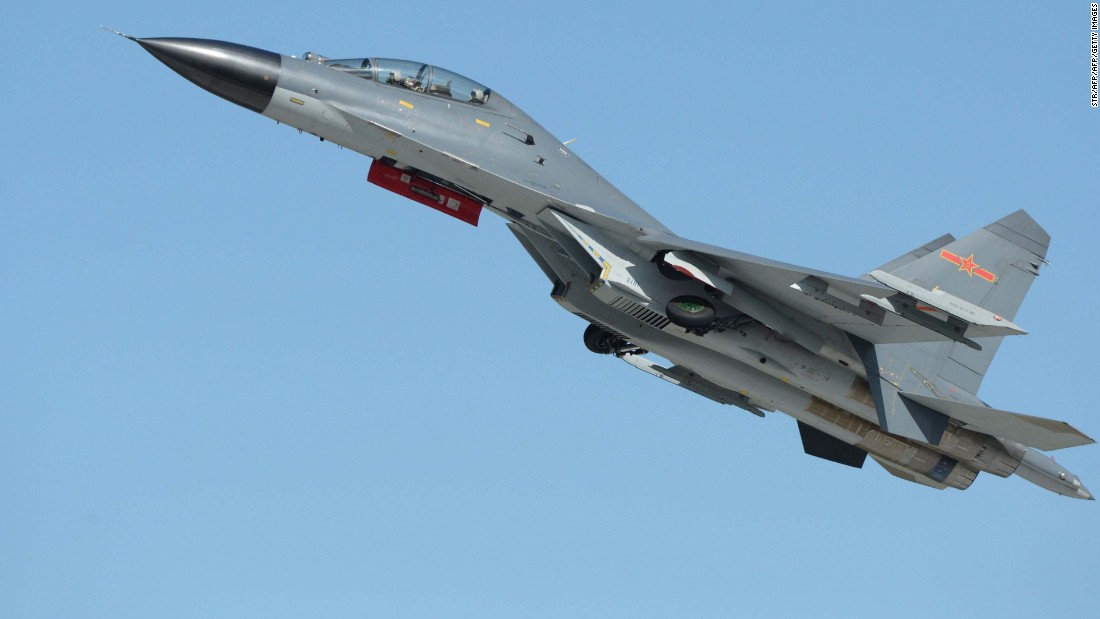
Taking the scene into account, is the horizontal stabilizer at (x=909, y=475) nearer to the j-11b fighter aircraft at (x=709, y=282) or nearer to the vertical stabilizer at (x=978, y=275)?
the j-11b fighter aircraft at (x=709, y=282)

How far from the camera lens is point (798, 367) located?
21906mm

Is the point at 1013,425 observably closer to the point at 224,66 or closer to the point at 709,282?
the point at 709,282

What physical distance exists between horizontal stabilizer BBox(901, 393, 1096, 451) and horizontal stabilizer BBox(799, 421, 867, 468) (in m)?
2.20

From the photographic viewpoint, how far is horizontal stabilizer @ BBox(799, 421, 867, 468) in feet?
80.3

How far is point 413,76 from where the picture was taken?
20.5 meters

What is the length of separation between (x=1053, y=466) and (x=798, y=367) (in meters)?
5.04

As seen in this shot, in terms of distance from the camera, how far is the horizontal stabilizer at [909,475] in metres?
24.2

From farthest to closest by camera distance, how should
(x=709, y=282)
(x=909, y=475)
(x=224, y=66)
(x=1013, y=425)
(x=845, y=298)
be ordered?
1. (x=909, y=475)
2. (x=1013, y=425)
3. (x=709, y=282)
4. (x=845, y=298)
5. (x=224, y=66)

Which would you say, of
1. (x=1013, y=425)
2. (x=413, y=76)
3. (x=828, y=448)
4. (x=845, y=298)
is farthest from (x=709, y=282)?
(x=828, y=448)

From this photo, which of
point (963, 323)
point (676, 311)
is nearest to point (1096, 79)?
point (963, 323)

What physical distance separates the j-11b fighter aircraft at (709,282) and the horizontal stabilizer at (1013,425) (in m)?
0.04

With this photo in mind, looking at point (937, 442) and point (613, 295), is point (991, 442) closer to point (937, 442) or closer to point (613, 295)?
point (937, 442)

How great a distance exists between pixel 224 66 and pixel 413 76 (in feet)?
8.53

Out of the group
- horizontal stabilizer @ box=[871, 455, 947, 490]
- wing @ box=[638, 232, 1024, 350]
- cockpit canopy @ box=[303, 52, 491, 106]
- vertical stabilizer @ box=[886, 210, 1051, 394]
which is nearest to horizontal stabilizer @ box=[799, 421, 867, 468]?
horizontal stabilizer @ box=[871, 455, 947, 490]
